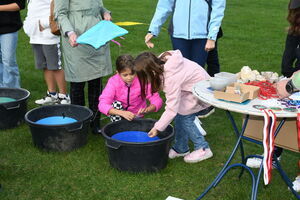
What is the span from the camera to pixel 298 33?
138 inches

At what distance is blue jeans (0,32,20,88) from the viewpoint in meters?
5.02

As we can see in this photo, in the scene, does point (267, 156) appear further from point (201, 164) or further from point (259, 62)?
point (259, 62)

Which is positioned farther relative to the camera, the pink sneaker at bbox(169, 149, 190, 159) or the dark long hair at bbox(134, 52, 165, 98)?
the pink sneaker at bbox(169, 149, 190, 159)

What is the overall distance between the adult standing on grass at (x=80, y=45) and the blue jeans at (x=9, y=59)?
3.62 ft

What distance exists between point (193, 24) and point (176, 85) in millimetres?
1031

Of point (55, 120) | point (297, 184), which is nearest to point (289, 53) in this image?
point (297, 184)

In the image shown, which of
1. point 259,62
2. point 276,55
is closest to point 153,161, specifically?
point 259,62

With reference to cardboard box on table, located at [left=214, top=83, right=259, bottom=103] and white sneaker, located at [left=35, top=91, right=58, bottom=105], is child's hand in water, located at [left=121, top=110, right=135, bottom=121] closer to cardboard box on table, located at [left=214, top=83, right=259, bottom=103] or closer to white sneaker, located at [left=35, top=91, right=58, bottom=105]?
cardboard box on table, located at [left=214, top=83, right=259, bottom=103]

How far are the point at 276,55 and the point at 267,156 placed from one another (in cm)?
648

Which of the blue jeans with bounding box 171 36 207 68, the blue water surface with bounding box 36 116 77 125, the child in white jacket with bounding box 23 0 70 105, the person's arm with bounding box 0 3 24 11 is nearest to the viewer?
the blue water surface with bounding box 36 116 77 125

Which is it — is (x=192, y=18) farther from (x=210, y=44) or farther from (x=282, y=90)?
(x=282, y=90)

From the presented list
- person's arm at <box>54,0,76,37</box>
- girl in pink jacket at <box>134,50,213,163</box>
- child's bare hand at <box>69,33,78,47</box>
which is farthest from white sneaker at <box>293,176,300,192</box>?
person's arm at <box>54,0,76,37</box>

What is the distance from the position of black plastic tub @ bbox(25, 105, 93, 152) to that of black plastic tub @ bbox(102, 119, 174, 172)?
37 cm

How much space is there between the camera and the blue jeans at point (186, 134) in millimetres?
3867
